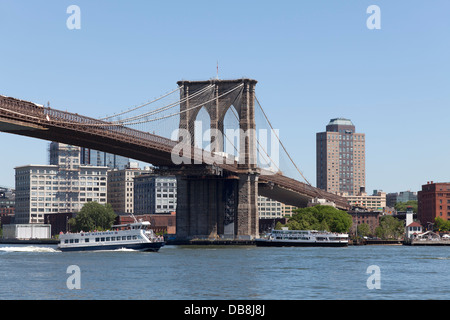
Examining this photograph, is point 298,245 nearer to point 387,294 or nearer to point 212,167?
point 212,167

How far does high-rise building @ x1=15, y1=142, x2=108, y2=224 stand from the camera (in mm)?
184125

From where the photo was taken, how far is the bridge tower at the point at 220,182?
313 feet

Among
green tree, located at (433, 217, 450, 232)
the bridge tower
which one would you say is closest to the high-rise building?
green tree, located at (433, 217, 450, 232)

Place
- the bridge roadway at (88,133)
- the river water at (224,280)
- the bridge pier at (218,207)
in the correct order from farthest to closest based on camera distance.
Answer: the bridge pier at (218,207) < the bridge roadway at (88,133) < the river water at (224,280)

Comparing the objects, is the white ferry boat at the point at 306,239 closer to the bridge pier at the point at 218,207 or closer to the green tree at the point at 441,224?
the bridge pier at the point at 218,207

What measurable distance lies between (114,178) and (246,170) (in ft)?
343

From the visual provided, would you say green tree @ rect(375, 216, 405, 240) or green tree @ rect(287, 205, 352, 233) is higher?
green tree @ rect(287, 205, 352, 233)

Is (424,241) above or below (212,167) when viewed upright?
below

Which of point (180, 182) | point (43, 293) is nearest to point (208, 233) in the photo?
point (180, 182)

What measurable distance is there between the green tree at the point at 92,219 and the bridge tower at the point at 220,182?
47.5 metres

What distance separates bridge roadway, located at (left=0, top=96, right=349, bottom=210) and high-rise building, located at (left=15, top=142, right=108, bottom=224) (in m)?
93.4

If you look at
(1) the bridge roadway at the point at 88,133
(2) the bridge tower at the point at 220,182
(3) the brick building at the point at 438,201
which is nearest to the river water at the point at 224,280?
(1) the bridge roadway at the point at 88,133

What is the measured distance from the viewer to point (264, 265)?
2153 inches

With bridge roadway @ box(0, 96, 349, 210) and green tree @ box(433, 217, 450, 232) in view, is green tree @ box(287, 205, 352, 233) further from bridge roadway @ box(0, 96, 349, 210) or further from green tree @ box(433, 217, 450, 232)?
green tree @ box(433, 217, 450, 232)
